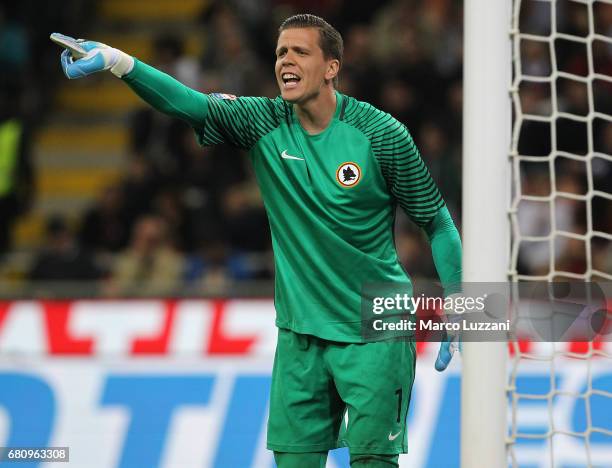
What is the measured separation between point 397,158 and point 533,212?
4.64 meters

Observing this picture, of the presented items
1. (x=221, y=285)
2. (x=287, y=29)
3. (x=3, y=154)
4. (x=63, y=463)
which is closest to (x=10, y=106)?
(x=3, y=154)

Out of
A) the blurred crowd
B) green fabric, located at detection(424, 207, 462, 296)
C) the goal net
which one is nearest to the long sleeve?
green fabric, located at detection(424, 207, 462, 296)

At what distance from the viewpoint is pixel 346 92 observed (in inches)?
380

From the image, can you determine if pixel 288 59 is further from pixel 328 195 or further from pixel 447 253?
pixel 447 253

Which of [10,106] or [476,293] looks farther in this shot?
[10,106]

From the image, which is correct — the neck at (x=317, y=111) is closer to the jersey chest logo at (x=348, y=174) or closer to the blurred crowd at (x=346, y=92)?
the jersey chest logo at (x=348, y=174)

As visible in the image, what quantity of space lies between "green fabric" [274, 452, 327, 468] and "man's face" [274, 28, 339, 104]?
3.92 ft

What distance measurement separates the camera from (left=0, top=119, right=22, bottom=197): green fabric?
379 inches

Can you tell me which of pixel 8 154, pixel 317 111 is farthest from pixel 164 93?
pixel 8 154

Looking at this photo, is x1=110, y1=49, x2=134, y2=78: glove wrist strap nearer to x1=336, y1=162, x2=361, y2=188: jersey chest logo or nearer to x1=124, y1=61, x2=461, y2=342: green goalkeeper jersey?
x1=124, y1=61, x2=461, y2=342: green goalkeeper jersey

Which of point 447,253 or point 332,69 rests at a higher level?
point 332,69

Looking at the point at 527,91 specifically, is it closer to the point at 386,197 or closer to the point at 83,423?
the point at 83,423

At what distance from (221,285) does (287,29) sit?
4238 mm

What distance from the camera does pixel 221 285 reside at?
8.19 meters
